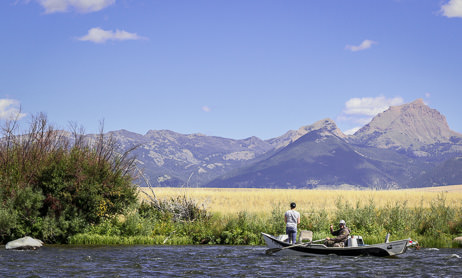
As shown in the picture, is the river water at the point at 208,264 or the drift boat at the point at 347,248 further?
the drift boat at the point at 347,248

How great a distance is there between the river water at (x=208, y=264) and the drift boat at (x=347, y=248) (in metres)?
0.35

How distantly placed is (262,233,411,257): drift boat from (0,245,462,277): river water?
1.15 ft

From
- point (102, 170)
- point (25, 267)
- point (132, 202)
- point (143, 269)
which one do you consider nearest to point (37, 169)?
point (102, 170)

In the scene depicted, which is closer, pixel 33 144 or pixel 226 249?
pixel 226 249

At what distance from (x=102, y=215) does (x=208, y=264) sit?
13.8 meters

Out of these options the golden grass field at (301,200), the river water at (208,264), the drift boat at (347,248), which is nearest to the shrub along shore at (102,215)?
the river water at (208,264)

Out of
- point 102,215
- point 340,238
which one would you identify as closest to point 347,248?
point 340,238

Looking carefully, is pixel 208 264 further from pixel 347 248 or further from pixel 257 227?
pixel 257 227

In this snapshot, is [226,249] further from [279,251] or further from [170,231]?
[170,231]

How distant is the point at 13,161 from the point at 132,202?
27.7ft

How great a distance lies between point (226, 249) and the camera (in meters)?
33.0

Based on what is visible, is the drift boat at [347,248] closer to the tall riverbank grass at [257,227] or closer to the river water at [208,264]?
the river water at [208,264]

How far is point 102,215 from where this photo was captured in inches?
1487

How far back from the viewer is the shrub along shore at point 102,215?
35.3 metres
